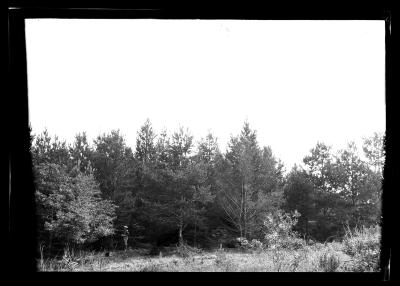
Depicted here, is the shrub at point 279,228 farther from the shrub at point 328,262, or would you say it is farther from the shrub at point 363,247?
the shrub at point 363,247

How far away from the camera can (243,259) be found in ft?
11.0

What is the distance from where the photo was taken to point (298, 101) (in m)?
3.53

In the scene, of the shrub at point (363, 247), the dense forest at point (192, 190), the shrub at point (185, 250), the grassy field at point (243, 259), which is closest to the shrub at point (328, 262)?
the grassy field at point (243, 259)

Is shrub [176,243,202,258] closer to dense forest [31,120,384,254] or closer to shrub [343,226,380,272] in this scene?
dense forest [31,120,384,254]

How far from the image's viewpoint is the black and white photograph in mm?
3258

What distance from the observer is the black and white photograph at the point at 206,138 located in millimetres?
3258

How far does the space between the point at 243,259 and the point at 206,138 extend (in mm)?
1174

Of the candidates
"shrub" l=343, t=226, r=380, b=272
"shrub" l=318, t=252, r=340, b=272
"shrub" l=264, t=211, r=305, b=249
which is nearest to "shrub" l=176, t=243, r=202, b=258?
"shrub" l=264, t=211, r=305, b=249

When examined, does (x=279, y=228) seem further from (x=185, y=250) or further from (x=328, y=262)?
→ (x=185, y=250)

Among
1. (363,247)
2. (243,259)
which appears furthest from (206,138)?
(363,247)

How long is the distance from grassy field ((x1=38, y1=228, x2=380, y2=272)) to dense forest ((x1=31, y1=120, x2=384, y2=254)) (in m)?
0.10

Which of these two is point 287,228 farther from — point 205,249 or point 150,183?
point 150,183
